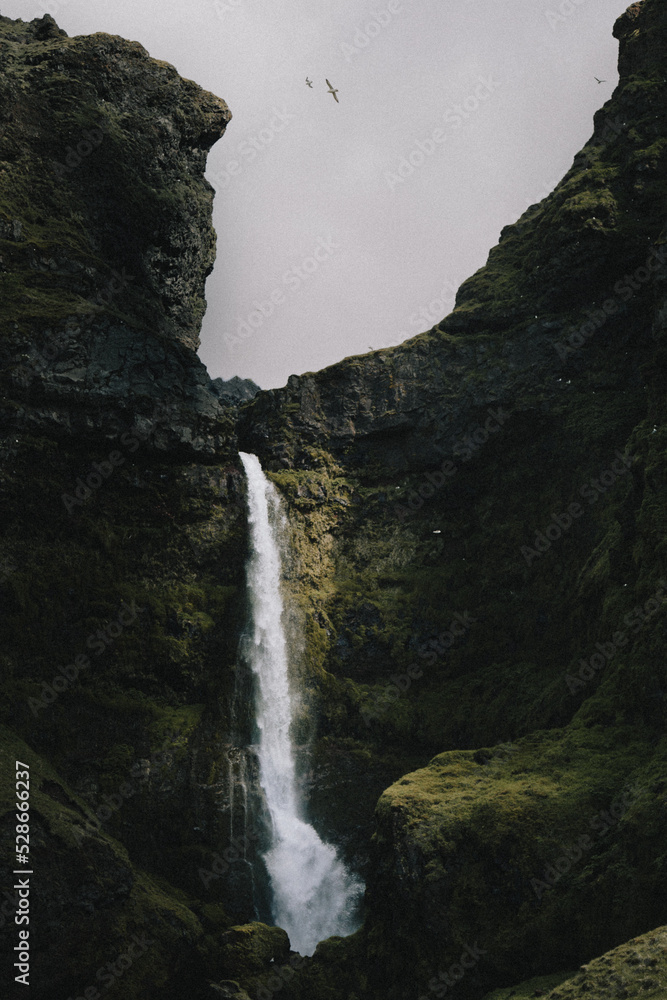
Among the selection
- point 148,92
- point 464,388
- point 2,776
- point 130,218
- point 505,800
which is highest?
point 148,92

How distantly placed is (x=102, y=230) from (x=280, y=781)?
23727mm

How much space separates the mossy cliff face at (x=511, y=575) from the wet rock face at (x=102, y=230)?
776 cm

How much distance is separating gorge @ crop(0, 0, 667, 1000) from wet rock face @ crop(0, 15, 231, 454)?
0.13 meters

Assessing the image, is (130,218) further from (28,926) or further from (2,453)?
(28,926)

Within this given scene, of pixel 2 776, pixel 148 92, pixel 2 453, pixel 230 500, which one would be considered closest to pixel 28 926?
pixel 2 776

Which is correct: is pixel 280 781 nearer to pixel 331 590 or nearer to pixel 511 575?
pixel 331 590

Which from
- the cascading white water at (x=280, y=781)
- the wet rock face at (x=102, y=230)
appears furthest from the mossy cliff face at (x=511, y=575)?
the wet rock face at (x=102, y=230)

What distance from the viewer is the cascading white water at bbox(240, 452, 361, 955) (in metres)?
24.2

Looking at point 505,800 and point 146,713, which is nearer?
point 505,800

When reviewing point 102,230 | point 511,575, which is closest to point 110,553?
point 102,230

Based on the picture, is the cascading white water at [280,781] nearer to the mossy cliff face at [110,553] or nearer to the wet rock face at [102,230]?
the mossy cliff face at [110,553]

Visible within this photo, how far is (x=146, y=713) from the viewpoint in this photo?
26094 millimetres

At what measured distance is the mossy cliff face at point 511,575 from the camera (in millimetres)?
17266

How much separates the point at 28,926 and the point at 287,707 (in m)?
→ 12.8
